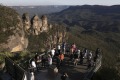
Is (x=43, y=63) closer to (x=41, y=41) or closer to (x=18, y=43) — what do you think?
(x=18, y=43)

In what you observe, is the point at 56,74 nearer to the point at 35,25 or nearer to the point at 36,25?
the point at 35,25

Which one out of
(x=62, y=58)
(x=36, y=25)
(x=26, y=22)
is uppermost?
(x=62, y=58)

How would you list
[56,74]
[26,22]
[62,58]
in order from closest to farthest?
[56,74]
[62,58]
[26,22]

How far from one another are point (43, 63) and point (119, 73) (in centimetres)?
889

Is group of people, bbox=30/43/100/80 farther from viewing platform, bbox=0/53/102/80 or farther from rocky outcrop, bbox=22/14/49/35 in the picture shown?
rocky outcrop, bbox=22/14/49/35

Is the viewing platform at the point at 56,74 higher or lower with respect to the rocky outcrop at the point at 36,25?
higher

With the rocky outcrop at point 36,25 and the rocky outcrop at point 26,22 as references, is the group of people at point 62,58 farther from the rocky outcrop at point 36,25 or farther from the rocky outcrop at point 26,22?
the rocky outcrop at point 36,25

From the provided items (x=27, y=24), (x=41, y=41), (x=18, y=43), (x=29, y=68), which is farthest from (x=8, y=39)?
(x=41, y=41)

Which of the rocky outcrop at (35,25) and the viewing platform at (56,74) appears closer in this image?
the viewing platform at (56,74)

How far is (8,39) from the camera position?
196ft

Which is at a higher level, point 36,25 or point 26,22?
point 26,22

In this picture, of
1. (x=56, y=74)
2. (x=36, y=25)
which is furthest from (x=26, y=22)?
(x=56, y=74)

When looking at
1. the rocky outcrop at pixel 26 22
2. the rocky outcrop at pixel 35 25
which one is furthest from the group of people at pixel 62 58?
the rocky outcrop at pixel 35 25

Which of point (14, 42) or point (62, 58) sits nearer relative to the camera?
point (62, 58)
